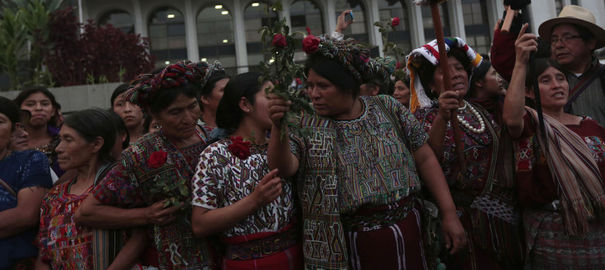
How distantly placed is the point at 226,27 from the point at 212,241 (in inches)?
976

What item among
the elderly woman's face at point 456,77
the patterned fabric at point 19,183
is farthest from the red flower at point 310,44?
the patterned fabric at point 19,183

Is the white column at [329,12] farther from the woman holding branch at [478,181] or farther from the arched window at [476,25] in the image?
the woman holding branch at [478,181]

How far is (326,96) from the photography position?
2102 mm

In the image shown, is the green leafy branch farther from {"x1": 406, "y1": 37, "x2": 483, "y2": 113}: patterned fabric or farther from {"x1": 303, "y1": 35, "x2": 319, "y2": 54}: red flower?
{"x1": 406, "y1": 37, "x2": 483, "y2": 113}: patterned fabric

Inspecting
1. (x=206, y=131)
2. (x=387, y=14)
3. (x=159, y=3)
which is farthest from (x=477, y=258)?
(x=159, y=3)

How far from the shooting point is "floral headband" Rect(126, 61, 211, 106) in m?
2.19

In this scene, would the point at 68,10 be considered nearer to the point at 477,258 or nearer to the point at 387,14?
the point at 477,258

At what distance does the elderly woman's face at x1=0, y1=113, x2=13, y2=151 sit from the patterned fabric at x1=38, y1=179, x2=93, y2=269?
0.57 meters

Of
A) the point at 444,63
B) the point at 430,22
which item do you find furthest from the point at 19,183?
the point at 430,22

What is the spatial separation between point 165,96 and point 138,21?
82.5 ft

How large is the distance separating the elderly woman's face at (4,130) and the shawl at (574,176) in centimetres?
319

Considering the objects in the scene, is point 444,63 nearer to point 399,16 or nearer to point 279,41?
point 279,41

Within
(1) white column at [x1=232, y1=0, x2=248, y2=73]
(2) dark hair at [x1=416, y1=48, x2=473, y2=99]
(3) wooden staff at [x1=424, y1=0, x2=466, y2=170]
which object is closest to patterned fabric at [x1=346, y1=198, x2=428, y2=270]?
(3) wooden staff at [x1=424, y1=0, x2=466, y2=170]

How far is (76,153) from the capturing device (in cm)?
246
